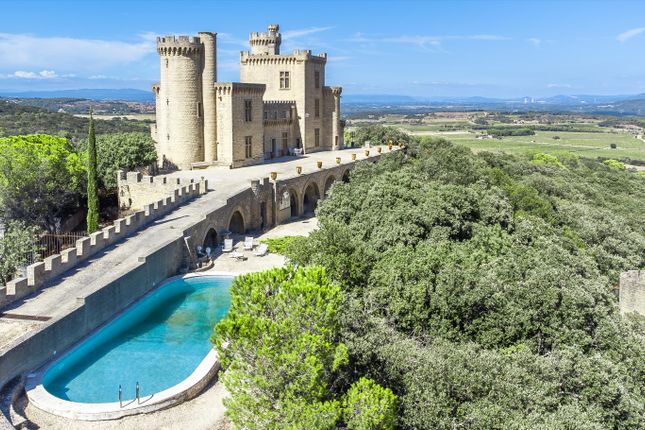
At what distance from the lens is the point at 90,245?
74.0ft

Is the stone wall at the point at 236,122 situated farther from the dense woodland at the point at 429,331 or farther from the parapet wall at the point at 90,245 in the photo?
the dense woodland at the point at 429,331

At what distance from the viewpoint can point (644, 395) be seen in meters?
15.5

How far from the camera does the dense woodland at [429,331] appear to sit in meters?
11.9

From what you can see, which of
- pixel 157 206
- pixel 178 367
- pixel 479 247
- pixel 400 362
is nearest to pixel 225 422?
pixel 178 367

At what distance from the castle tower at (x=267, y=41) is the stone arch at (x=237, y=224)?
66.4 feet

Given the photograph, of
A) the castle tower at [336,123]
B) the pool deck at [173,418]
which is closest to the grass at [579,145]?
the castle tower at [336,123]

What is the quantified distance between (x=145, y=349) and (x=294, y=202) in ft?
69.8

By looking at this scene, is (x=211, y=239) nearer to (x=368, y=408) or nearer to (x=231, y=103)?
(x=231, y=103)

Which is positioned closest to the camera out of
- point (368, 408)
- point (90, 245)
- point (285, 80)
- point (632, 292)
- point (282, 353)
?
point (368, 408)

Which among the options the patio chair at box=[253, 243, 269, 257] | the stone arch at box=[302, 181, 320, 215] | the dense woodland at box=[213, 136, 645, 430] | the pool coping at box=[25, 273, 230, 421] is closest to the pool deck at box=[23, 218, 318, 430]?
the pool coping at box=[25, 273, 230, 421]

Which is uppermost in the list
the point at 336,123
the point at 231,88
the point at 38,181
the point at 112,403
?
the point at 231,88

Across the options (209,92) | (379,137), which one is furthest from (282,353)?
(379,137)

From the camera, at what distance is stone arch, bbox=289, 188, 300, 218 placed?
37.1 m

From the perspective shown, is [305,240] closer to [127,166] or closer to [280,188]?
[280,188]
